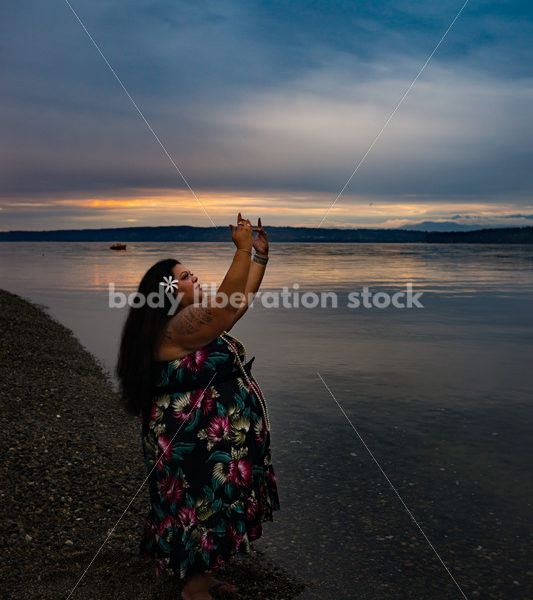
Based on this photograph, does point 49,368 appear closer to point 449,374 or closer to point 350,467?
point 350,467

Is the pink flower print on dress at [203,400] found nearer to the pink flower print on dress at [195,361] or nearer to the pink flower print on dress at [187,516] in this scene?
the pink flower print on dress at [195,361]

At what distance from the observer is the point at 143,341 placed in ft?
12.1

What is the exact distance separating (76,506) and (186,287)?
2.80m

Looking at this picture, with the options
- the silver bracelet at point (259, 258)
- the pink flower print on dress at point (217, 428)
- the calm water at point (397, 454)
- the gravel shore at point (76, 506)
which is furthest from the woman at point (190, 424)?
the calm water at point (397, 454)

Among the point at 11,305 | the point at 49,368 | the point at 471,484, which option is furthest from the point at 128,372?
the point at 11,305

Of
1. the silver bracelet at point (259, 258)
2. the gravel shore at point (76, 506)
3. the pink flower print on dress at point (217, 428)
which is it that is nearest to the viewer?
the pink flower print on dress at point (217, 428)

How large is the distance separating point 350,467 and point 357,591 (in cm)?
250

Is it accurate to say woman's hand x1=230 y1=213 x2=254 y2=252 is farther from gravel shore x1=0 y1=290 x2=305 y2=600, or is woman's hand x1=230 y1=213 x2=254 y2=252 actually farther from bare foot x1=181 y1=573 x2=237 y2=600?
gravel shore x1=0 y1=290 x2=305 y2=600

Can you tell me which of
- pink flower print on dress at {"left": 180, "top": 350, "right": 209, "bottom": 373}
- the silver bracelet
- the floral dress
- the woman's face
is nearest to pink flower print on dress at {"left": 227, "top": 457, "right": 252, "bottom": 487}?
the floral dress

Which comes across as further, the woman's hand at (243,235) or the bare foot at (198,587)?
the bare foot at (198,587)

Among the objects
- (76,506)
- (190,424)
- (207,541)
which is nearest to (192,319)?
(190,424)

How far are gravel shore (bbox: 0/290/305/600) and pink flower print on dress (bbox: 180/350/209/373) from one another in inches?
66.8

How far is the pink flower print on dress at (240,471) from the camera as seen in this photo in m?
3.70

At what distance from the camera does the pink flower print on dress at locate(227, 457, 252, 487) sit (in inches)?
145
